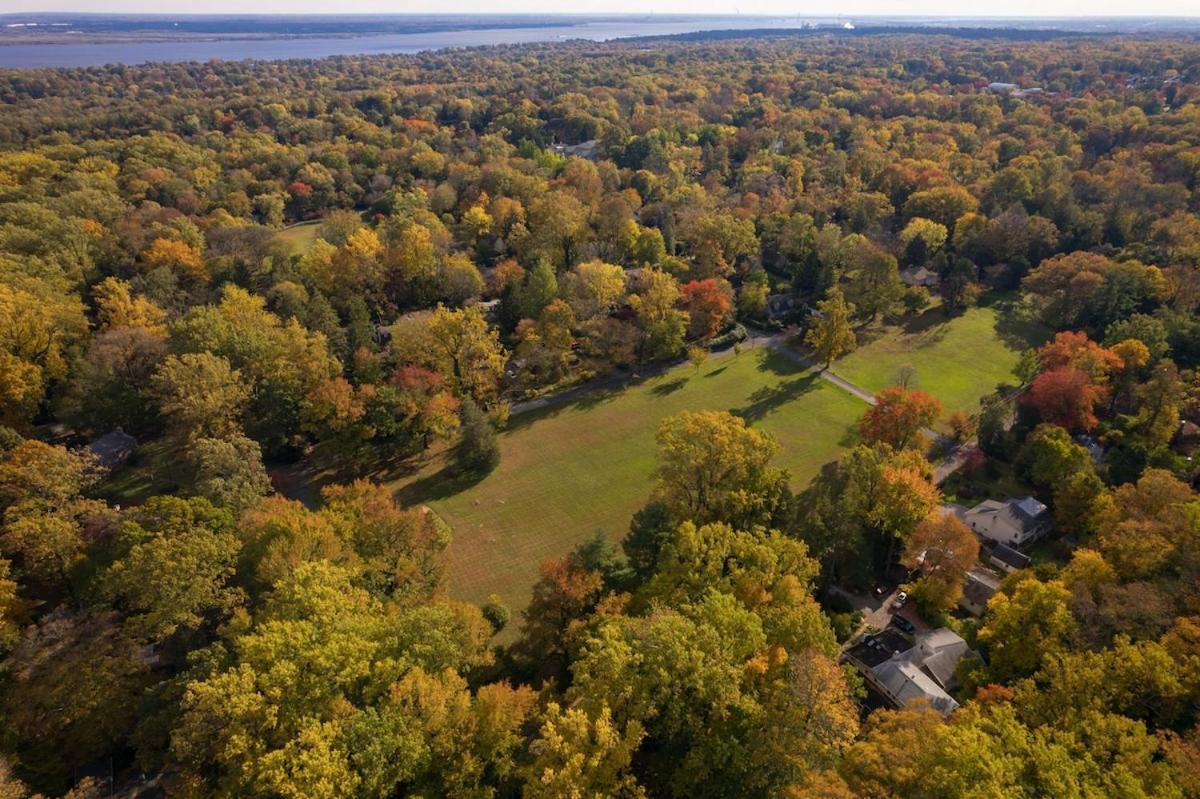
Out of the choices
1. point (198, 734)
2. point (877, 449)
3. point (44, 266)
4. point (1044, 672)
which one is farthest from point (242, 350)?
point (1044, 672)

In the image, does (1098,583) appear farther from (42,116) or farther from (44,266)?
(42,116)

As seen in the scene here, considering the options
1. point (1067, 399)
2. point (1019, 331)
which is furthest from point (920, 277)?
point (1067, 399)

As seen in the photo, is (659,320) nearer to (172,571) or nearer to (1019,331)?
(1019,331)

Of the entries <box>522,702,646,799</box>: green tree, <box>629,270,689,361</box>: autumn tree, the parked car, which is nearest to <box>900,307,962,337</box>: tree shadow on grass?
<box>629,270,689,361</box>: autumn tree

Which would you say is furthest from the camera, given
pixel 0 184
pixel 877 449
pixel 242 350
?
pixel 0 184

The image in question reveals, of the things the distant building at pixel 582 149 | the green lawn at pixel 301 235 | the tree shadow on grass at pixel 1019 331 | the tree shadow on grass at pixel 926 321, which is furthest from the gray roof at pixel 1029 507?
the distant building at pixel 582 149

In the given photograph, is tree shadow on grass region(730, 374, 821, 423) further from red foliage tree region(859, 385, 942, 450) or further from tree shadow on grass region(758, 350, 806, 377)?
red foliage tree region(859, 385, 942, 450)
